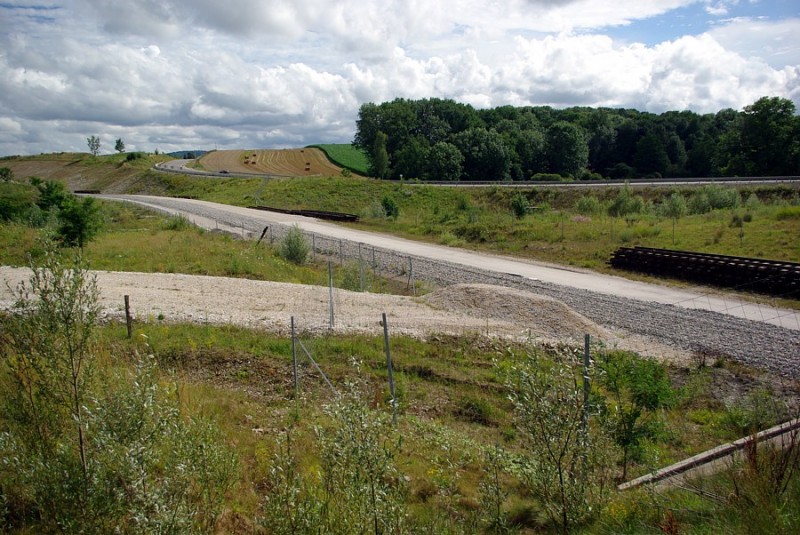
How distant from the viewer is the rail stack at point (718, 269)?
21062 mm

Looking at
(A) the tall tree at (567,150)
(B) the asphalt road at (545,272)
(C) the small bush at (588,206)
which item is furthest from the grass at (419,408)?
(A) the tall tree at (567,150)

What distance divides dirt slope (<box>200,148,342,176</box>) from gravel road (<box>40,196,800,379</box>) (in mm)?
66690

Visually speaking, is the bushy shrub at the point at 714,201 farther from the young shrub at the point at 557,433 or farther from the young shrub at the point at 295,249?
the young shrub at the point at 557,433

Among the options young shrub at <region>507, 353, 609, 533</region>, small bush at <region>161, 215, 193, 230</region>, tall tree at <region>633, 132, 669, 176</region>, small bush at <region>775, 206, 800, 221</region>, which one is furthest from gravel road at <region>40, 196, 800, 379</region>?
tall tree at <region>633, 132, 669, 176</region>

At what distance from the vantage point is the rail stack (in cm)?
2106

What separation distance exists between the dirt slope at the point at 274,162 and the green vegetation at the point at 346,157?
1792 millimetres

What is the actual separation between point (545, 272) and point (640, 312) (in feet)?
26.6

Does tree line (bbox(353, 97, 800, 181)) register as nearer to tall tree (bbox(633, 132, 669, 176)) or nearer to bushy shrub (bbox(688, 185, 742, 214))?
tall tree (bbox(633, 132, 669, 176))

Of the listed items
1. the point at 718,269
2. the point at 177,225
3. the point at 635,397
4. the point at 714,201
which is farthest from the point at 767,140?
the point at 635,397

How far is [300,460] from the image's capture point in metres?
7.78

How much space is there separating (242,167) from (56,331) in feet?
341

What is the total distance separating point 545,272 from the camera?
27297 mm

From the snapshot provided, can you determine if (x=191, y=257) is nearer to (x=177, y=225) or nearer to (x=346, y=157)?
(x=177, y=225)

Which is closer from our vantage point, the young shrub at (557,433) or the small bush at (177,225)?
the young shrub at (557,433)
